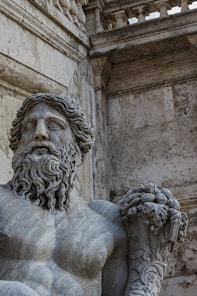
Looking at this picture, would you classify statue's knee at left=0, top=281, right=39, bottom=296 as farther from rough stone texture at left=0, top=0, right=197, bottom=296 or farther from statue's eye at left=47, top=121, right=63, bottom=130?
rough stone texture at left=0, top=0, right=197, bottom=296

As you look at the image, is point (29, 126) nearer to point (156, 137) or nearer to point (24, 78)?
point (24, 78)

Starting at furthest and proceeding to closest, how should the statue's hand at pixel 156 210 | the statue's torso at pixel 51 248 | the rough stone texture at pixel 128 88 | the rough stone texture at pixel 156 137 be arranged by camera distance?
the rough stone texture at pixel 156 137, the rough stone texture at pixel 128 88, the statue's hand at pixel 156 210, the statue's torso at pixel 51 248

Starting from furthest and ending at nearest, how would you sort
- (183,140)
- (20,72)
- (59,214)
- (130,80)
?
(130,80)
(183,140)
(20,72)
(59,214)

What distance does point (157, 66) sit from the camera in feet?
22.6

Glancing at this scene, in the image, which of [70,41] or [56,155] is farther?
[70,41]

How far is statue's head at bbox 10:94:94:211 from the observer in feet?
11.6

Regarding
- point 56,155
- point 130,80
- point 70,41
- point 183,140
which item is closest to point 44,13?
point 70,41

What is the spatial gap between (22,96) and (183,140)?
4.94ft

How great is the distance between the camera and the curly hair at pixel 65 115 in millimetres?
Result: 3715

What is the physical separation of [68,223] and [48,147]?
0.39 m

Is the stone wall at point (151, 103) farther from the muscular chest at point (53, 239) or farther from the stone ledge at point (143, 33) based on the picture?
the muscular chest at point (53, 239)

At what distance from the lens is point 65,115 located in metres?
3.72

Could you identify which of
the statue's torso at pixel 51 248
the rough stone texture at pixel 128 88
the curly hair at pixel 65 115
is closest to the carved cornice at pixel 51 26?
the rough stone texture at pixel 128 88

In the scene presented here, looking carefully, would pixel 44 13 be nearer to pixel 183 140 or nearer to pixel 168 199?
pixel 183 140
